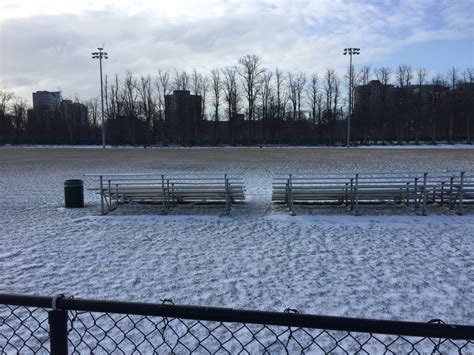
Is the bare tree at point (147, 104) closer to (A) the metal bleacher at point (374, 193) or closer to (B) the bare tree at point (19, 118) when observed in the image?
(B) the bare tree at point (19, 118)

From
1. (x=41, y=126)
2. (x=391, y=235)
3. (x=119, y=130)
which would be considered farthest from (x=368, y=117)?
(x=391, y=235)

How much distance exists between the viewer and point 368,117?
82125 mm

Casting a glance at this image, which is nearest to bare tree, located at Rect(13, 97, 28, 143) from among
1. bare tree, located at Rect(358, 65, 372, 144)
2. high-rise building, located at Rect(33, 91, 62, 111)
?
high-rise building, located at Rect(33, 91, 62, 111)

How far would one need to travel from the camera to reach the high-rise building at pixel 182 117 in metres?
83.6

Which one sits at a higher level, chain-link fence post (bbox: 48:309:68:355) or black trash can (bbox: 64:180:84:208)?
chain-link fence post (bbox: 48:309:68:355)

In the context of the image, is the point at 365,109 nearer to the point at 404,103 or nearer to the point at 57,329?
the point at 404,103

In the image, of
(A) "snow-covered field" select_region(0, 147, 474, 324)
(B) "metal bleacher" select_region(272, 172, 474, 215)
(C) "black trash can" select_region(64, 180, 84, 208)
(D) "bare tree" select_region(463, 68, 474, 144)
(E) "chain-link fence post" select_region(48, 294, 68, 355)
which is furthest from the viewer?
(D) "bare tree" select_region(463, 68, 474, 144)

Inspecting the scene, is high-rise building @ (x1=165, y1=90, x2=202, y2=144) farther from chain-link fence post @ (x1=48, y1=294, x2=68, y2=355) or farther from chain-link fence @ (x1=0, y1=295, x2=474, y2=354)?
chain-link fence post @ (x1=48, y1=294, x2=68, y2=355)

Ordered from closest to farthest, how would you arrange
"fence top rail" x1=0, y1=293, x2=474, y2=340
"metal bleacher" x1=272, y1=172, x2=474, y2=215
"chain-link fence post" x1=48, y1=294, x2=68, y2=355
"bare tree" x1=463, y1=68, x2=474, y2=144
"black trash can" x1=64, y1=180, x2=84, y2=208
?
"fence top rail" x1=0, y1=293, x2=474, y2=340 → "chain-link fence post" x1=48, y1=294, x2=68, y2=355 → "metal bleacher" x1=272, y1=172, x2=474, y2=215 → "black trash can" x1=64, y1=180, x2=84, y2=208 → "bare tree" x1=463, y1=68, x2=474, y2=144

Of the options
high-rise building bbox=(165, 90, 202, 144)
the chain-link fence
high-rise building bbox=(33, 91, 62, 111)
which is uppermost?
high-rise building bbox=(33, 91, 62, 111)

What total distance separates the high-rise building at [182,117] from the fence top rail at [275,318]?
266ft

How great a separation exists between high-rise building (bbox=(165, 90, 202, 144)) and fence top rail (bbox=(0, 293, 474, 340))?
81158mm

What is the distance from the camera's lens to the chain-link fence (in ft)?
6.09

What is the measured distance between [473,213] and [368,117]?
7405cm
